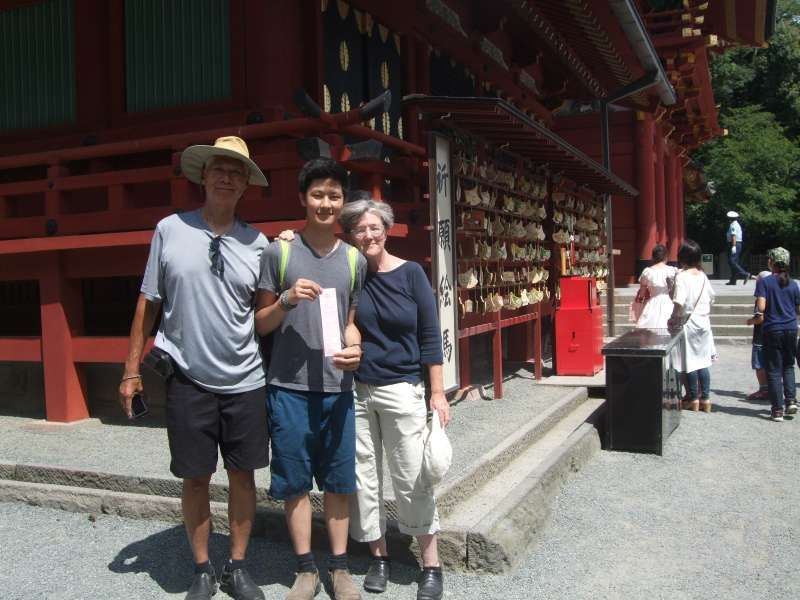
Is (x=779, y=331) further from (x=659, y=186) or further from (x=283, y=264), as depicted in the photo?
(x=659, y=186)

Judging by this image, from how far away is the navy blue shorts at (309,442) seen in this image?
336cm

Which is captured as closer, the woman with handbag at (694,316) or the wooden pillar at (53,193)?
the wooden pillar at (53,193)

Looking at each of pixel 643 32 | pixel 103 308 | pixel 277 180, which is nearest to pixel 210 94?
pixel 277 180

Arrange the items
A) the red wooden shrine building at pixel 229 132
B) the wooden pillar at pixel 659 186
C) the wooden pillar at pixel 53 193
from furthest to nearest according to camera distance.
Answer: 1. the wooden pillar at pixel 659 186
2. the wooden pillar at pixel 53 193
3. the red wooden shrine building at pixel 229 132

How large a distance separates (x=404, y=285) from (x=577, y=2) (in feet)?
20.6

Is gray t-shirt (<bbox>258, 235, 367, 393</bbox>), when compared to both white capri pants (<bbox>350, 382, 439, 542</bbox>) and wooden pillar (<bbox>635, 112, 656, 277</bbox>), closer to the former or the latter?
Result: white capri pants (<bbox>350, 382, 439, 542</bbox>)

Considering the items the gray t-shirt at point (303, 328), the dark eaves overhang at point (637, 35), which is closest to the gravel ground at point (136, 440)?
the gray t-shirt at point (303, 328)

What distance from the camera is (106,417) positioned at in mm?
7020

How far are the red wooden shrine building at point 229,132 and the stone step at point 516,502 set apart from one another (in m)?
1.33

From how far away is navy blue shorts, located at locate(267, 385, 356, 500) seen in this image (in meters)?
3.36

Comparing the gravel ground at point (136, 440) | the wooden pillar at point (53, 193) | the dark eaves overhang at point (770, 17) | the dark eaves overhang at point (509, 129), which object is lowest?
the gravel ground at point (136, 440)

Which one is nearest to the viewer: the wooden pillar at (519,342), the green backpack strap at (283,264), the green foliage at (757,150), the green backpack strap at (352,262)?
the green backpack strap at (283,264)

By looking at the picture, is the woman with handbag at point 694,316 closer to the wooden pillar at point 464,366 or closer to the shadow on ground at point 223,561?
the wooden pillar at point 464,366

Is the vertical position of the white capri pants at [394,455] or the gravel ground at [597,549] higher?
the white capri pants at [394,455]
